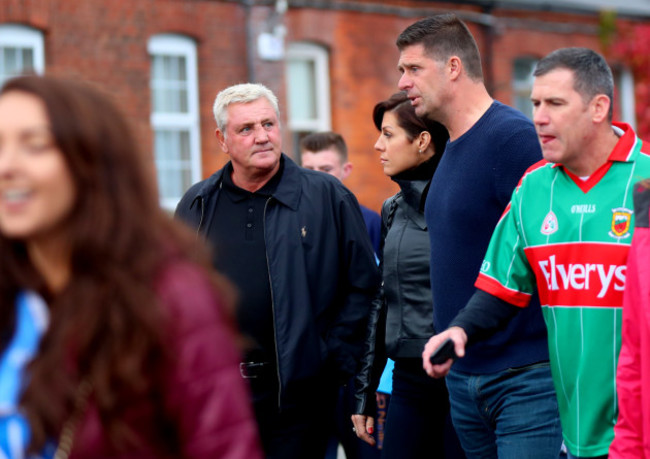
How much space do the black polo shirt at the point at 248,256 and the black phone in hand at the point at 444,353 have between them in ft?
3.78

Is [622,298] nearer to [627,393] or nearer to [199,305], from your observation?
[627,393]

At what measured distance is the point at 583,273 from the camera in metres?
3.81

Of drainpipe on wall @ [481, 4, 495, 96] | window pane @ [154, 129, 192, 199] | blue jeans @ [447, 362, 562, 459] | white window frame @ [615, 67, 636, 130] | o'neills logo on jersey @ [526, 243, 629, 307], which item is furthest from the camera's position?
white window frame @ [615, 67, 636, 130]

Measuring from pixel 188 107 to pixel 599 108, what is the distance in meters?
13.3

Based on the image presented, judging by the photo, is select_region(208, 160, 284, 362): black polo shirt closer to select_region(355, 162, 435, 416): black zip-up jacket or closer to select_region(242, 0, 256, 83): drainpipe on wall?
select_region(355, 162, 435, 416): black zip-up jacket

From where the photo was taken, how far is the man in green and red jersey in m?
3.77

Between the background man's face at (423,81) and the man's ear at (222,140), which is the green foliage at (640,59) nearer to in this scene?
the man's ear at (222,140)

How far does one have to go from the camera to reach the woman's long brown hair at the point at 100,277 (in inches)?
87.2

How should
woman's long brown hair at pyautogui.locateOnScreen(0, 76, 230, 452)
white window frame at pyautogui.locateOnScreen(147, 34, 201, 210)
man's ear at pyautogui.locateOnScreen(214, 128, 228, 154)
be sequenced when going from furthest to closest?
white window frame at pyautogui.locateOnScreen(147, 34, 201, 210), man's ear at pyautogui.locateOnScreen(214, 128, 228, 154), woman's long brown hair at pyautogui.locateOnScreen(0, 76, 230, 452)

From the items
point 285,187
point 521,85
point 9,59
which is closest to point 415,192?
point 285,187

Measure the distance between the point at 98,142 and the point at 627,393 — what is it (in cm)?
201

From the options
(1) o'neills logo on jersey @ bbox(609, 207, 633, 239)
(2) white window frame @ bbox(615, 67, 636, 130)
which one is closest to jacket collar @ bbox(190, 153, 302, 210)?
(1) o'neills logo on jersey @ bbox(609, 207, 633, 239)

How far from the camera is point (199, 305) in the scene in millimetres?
2271

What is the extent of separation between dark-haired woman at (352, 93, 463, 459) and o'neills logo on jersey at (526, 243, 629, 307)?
4.33 feet
